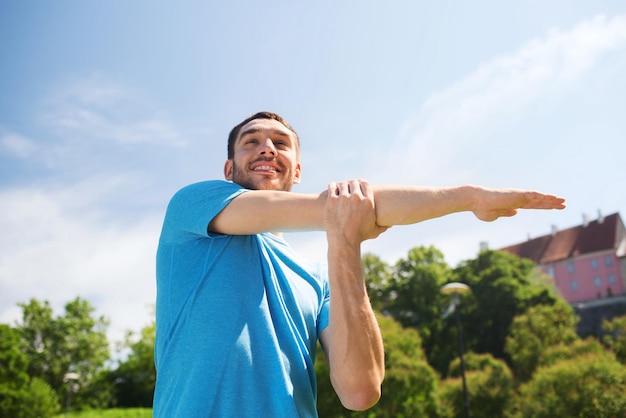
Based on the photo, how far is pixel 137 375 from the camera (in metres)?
44.2

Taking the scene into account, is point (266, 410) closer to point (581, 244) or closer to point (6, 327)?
point (6, 327)

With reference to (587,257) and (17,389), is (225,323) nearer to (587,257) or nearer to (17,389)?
(17,389)

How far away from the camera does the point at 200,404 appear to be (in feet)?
5.12

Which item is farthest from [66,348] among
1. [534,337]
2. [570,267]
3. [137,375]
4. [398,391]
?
[570,267]

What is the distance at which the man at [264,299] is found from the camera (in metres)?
1.61

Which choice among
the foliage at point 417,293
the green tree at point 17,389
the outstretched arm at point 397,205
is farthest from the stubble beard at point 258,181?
the green tree at point 17,389

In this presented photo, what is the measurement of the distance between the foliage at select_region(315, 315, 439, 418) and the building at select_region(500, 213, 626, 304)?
1535 inches

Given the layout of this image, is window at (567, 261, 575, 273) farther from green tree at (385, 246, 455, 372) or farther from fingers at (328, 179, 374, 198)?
fingers at (328, 179, 374, 198)

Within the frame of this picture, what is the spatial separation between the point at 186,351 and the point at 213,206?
0.46 metres

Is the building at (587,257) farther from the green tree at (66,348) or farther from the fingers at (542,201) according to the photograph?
the fingers at (542,201)

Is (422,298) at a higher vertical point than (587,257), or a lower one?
lower

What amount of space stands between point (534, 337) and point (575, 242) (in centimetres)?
3510

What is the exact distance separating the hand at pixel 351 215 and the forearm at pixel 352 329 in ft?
0.12

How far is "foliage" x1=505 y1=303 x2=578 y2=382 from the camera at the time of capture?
1034 inches
